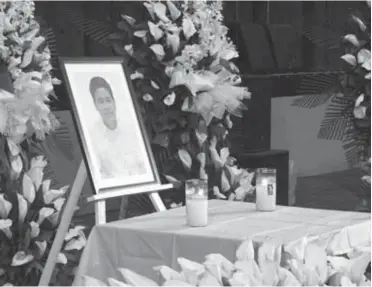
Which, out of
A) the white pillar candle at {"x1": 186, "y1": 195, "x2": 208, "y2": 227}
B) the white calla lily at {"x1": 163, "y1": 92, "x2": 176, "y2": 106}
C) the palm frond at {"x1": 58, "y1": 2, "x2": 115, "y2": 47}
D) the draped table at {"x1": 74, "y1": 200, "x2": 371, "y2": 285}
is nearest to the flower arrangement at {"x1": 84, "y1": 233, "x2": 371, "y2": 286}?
the draped table at {"x1": 74, "y1": 200, "x2": 371, "y2": 285}

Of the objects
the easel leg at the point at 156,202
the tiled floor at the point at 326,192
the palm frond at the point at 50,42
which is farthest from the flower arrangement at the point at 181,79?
the tiled floor at the point at 326,192

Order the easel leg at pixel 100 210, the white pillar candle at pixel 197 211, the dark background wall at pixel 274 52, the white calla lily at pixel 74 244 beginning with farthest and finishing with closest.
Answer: the dark background wall at pixel 274 52 → the white calla lily at pixel 74 244 → the easel leg at pixel 100 210 → the white pillar candle at pixel 197 211

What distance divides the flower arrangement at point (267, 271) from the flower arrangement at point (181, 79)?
2657mm

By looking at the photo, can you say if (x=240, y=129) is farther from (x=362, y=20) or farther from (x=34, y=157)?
(x=34, y=157)

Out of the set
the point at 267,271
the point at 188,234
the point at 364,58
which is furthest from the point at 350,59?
the point at 267,271

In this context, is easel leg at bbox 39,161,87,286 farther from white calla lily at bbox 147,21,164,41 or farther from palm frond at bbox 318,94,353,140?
palm frond at bbox 318,94,353,140

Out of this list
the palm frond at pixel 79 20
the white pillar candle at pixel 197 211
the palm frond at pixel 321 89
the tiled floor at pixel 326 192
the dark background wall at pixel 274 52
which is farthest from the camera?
the tiled floor at pixel 326 192

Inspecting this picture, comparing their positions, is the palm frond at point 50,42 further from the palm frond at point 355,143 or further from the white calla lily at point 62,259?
the palm frond at point 355,143

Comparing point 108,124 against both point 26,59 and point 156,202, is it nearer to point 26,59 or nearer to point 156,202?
point 156,202

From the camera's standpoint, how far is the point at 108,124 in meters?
3.04

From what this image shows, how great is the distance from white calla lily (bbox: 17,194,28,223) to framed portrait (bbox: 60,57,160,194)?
0.46 m

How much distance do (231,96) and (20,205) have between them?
1006 millimetres

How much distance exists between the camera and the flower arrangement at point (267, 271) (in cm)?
97

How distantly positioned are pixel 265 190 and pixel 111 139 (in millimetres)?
532
